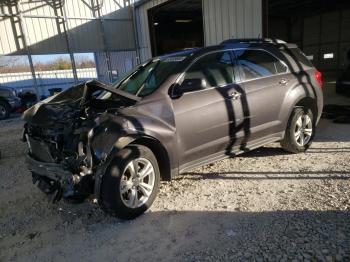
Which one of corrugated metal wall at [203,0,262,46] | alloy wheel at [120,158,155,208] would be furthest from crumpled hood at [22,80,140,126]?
corrugated metal wall at [203,0,262,46]

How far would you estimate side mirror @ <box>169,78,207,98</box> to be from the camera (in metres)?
3.85

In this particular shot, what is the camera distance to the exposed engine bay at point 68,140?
3.28 meters

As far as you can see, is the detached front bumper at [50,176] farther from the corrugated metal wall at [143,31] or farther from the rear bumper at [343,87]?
the corrugated metal wall at [143,31]

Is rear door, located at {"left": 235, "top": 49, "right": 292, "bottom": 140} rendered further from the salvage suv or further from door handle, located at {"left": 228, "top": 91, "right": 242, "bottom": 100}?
door handle, located at {"left": 228, "top": 91, "right": 242, "bottom": 100}

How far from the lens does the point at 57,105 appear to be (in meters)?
3.84

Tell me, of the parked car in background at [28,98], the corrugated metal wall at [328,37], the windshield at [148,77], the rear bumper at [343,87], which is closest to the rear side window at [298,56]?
the windshield at [148,77]

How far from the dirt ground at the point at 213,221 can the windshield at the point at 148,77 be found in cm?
136

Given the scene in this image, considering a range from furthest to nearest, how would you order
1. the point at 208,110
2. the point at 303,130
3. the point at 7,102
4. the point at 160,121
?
the point at 7,102, the point at 303,130, the point at 208,110, the point at 160,121

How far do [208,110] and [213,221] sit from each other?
1.39 m

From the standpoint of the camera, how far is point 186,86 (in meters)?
3.88

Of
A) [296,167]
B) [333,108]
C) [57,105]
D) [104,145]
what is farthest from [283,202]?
[333,108]

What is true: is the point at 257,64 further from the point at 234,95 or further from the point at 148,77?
the point at 148,77

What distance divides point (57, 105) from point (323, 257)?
126 inches

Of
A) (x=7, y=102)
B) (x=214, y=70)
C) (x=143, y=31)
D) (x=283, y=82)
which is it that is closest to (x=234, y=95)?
(x=214, y=70)
